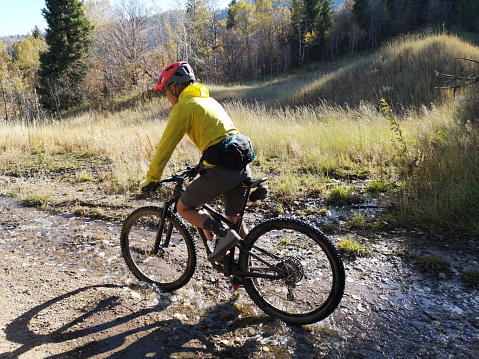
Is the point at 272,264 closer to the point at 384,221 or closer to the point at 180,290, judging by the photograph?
the point at 180,290

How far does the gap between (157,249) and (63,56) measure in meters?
31.8

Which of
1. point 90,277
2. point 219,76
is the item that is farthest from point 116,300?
point 219,76

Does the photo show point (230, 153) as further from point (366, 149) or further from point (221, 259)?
point (366, 149)

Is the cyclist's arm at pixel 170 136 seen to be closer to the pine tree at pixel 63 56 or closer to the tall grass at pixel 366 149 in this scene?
A: the tall grass at pixel 366 149

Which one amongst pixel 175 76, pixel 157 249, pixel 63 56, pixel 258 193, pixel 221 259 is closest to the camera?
pixel 258 193

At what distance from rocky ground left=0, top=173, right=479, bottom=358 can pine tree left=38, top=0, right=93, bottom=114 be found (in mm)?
28432

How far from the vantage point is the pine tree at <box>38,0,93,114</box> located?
2795cm

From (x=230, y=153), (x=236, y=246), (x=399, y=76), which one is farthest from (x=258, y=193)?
(x=399, y=76)

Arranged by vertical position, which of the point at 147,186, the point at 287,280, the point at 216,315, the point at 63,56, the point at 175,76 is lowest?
the point at 216,315

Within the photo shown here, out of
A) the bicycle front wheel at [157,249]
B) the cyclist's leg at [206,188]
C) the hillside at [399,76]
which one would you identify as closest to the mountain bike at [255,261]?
the bicycle front wheel at [157,249]

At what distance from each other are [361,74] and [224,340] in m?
18.9

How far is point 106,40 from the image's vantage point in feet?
101

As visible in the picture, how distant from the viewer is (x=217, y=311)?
116 inches

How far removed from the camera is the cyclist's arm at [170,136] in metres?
2.59
